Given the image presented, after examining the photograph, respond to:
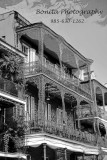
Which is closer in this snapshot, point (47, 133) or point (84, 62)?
point (47, 133)

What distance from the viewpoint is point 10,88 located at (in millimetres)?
16547

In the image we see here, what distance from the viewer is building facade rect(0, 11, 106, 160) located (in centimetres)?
1758

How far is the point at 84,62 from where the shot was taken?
25297mm

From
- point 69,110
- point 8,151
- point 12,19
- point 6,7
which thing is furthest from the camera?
point 69,110

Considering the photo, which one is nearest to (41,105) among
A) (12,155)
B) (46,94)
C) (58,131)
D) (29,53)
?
(58,131)

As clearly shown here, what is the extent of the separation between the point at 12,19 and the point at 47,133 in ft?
22.4

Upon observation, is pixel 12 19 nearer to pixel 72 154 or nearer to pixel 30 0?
pixel 30 0

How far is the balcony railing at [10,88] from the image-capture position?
16009mm

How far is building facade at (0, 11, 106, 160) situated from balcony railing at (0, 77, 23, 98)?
54 centimetres

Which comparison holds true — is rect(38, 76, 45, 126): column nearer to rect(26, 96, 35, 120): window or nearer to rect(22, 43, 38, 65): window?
rect(26, 96, 35, 120): window

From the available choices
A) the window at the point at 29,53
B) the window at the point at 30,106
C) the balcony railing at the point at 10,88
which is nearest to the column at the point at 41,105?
the balcony railing at the point at 10,88

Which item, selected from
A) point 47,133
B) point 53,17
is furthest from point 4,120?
point 53,17

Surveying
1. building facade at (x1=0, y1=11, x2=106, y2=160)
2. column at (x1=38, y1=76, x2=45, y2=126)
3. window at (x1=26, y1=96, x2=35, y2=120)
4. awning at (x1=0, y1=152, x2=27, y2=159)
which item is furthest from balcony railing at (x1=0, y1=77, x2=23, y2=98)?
awning at (x1=0, y1=152, x2=27, y2=159)

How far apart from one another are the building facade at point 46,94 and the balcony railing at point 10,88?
54cm
